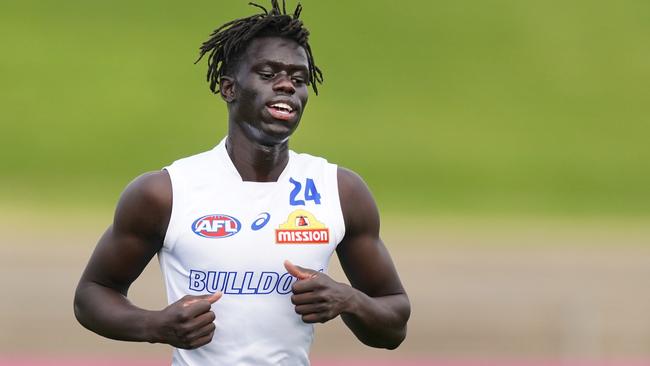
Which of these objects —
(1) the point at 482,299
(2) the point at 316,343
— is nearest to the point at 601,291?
(1) the point at 482,299

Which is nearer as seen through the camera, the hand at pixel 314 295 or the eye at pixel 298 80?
the hand at pixel 314 295

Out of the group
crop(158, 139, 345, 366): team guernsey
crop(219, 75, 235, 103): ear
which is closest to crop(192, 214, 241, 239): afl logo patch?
crop(158, 139, 345, 366): team guernsey

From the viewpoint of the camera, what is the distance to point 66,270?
18188 mm

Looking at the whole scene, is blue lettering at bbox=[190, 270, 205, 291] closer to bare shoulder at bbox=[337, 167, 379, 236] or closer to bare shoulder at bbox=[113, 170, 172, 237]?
bare shoulder at bbox=[113, 170, 172, 237]

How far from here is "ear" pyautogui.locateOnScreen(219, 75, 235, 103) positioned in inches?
198

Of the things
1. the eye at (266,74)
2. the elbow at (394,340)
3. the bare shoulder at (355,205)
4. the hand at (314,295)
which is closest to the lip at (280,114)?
the eye at (266,74)

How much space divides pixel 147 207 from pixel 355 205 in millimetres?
800

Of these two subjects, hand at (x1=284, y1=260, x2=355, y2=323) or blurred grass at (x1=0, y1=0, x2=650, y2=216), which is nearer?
hand at (x1=284, y1=260, x2=355, y2=323)

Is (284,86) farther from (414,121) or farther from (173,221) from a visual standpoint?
(414,121)

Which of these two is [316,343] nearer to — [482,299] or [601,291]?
[482,299]

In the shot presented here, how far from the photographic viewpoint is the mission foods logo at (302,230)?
4.85m

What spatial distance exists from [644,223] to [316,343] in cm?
1221

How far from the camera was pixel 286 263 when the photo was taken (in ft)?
15.1

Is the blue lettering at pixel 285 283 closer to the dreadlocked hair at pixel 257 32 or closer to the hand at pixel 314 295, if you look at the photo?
the hand at pixel 314 295
